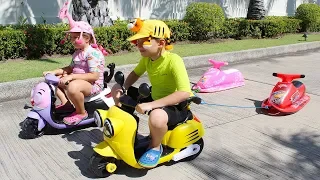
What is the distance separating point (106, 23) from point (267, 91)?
5012 millimetres

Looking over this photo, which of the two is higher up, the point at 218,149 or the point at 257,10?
the point at 257,10

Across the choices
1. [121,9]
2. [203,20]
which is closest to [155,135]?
[203,20]

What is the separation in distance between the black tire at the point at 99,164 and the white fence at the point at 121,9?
7.91m

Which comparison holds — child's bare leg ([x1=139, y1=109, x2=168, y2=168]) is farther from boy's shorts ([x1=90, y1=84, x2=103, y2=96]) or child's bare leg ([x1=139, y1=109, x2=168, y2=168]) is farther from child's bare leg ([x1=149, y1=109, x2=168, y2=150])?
boy's shorts ([x1=90, y1=84, x2=103, y2=96])

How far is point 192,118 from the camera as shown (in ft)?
11.8

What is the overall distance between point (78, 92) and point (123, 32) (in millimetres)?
5377

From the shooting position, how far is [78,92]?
3.99m

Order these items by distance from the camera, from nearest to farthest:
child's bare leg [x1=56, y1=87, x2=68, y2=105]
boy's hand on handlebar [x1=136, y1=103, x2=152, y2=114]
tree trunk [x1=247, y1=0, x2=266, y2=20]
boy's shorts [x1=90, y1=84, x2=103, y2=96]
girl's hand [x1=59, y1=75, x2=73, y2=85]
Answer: boy's hand on handlebar [x1=136, y1=103, x2=152, y2=114], girl's hand [x1=59, y1=75, x2=73, y2=85], boy's shorts [x1=90, y1=84, x2=103, y2=96], child's bare leg [x1=56, y1=87, x2=68, y2=105], tree trunk [x1=247, y1=0, x2=266, y2=20]

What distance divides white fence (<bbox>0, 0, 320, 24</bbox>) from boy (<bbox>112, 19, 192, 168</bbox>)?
7739mm

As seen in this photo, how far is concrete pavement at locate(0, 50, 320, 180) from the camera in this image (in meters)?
3.33

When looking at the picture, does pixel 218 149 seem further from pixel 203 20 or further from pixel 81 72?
pixel 203 20

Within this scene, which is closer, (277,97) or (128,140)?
(128,140)

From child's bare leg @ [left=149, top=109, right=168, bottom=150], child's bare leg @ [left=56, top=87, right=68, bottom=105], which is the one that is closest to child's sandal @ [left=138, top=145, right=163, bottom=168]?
child's bare leg @ [left=149, top=109, right=168, bottom=150]

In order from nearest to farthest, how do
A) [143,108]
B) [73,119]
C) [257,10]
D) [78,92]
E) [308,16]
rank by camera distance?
[143,108], [78,92], [73,119], [257,10], [308,16]
